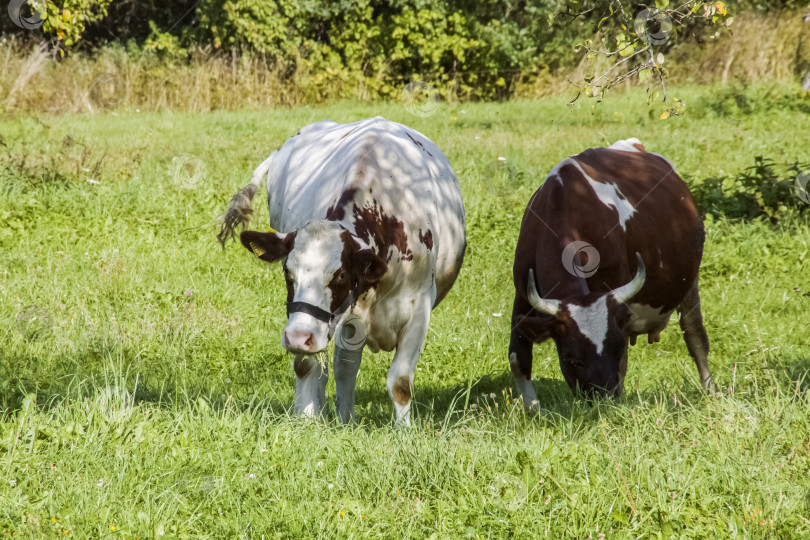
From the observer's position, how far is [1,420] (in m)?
3.64

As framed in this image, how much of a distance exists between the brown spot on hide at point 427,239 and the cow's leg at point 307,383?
0.90 meters

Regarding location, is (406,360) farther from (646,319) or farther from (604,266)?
(646,319)

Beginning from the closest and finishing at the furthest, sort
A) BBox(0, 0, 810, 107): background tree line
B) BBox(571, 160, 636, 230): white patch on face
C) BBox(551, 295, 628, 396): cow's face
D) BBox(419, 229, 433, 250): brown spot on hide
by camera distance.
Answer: BBox(551, 295, 628, 396): cow's face
BBox(419, 229, 433, 250): brown spot on hide
BBox(571, 160, 636, 230): white patch on face
BBox(0, 0, 810, 107): background tree line

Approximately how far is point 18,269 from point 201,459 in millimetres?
4030

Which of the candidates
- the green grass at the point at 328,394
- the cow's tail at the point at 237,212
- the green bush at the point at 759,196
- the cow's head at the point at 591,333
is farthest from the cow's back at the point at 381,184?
the green bush at the point at 759,196

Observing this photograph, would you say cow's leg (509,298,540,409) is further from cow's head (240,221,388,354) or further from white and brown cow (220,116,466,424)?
cow's head (240,221,388,354)

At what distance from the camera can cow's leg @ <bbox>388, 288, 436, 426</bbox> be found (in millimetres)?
4516

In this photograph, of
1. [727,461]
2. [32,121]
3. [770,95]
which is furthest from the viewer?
[770,95]

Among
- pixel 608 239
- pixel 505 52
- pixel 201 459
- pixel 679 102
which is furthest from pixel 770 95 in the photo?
pixel 201 459

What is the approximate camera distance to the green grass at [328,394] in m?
3.11

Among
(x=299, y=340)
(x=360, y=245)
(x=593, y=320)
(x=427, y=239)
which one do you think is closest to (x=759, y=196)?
(x=593, y=320)

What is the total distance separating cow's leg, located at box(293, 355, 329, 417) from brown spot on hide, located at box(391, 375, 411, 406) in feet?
1.41

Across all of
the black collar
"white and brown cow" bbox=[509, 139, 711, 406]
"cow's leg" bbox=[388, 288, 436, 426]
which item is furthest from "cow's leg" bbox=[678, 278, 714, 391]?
the black collar

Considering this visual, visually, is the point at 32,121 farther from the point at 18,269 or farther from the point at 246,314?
the point at 246,314
